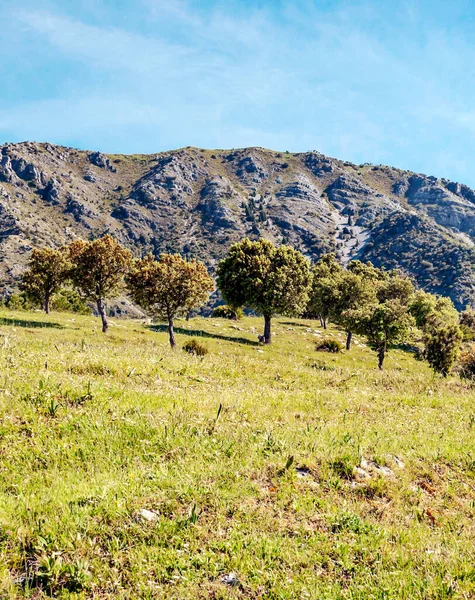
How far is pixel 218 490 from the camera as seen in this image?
6.07 metres

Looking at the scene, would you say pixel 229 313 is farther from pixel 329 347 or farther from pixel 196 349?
pixel 196 349

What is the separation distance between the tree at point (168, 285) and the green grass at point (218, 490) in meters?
25.9

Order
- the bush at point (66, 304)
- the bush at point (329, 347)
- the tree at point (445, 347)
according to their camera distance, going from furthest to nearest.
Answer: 1. the bush at point (66, 304)
2. the bush at point (329, 347)
3. the tree at point (445, 347)

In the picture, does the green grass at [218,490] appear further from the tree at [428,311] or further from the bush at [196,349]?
the tree at [428,311]

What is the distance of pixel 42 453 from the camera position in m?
6.89

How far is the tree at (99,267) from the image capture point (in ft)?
128

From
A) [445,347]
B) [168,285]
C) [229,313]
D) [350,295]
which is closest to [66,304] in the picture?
[229,313]

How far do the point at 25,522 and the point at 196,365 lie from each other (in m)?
9.12

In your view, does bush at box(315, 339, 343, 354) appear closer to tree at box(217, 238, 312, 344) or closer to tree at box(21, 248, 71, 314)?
tree at box(217, 238, 312, 344)

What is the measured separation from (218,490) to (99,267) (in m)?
37.2

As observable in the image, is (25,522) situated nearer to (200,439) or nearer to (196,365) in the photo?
(200,439)

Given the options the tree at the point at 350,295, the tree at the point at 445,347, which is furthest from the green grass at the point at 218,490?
the tree at the point at 350,295

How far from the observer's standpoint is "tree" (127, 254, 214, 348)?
37.9 metres

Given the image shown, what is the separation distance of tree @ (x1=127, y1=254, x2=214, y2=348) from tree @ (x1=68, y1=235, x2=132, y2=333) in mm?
2232
